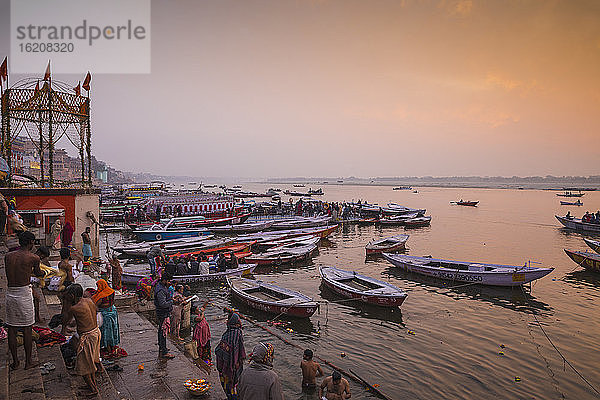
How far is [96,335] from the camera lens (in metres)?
5.57

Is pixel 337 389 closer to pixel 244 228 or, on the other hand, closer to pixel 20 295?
pixel 20 295

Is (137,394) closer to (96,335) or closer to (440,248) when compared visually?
(96,335)

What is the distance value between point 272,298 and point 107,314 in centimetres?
869

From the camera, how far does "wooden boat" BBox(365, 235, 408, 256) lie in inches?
1062

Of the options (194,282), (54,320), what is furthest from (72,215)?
(54,320)

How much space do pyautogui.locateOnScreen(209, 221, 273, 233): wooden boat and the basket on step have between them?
1205 inches

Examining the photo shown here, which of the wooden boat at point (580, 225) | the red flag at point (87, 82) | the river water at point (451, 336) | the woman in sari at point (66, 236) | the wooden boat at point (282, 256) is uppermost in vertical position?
the red flag at point (87, 82)

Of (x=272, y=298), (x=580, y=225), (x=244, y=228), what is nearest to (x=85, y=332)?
(x=272, y=298)

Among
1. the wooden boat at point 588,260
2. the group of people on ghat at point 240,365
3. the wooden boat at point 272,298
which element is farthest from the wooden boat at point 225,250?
the wooden boat at point 588,260

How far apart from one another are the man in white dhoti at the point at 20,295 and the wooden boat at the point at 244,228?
31.2 m

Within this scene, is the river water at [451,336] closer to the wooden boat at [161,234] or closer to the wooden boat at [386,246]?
the wooden boat at [386,246]

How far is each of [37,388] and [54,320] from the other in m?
2.42

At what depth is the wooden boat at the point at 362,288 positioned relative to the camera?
15125 millimetres

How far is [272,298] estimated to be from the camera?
15.1m
